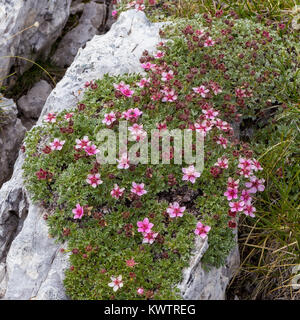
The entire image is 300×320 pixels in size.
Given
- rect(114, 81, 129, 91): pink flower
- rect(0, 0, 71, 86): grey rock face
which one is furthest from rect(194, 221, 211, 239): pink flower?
rect(0, 0, 71, 86): grey rock face

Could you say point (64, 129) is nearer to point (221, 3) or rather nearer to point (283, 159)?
point (283, 159)

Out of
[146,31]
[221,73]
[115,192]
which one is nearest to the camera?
[115,192]

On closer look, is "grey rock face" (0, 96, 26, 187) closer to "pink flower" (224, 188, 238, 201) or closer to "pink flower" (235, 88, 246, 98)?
"pink flower" (235, 88, 246, 98)

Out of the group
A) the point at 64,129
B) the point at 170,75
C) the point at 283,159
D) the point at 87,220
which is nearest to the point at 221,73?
the point at 170,75

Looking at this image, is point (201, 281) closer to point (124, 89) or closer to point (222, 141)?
point (222, 141)

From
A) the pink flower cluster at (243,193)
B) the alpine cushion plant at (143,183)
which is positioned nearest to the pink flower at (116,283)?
the alpine cushion plant at (143,183)

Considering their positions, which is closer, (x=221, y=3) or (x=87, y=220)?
(x=87, y=220)

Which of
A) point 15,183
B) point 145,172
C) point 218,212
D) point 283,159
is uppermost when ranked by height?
point 15,183

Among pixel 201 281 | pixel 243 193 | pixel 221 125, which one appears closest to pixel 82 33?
pixel 221 125
